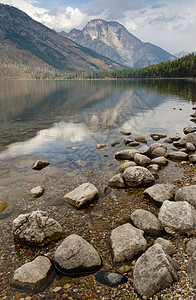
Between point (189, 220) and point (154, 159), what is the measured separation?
8617 mm

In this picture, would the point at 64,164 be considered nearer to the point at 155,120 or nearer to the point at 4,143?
the point at 4,143

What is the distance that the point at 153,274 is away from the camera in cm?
597

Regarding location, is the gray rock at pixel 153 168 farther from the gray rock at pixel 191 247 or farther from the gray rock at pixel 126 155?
the gray rock at pixel 191 247

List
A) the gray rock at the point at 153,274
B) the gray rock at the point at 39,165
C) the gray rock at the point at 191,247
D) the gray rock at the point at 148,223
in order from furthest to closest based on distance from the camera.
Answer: the gray rock at the point at 39,165, the gray rock at the point at 148,223, the gray rock at the point at 191,247, the gray rock at the point at 153,274

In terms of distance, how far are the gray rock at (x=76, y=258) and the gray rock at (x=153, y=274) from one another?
1.63 m

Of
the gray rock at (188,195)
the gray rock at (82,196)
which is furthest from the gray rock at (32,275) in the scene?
the gray rock at (188,195)

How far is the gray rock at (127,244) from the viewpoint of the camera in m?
7.34

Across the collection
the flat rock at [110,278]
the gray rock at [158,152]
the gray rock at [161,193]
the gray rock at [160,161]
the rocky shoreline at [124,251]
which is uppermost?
the gray rock at [158,152]

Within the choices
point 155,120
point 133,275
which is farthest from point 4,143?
point 155,120

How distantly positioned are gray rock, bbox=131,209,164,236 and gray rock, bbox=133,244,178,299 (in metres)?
2.20

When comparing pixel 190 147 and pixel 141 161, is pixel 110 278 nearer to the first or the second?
pixel 141 161

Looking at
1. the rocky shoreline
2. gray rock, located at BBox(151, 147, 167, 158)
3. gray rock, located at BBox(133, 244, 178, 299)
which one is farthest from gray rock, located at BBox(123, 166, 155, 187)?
gray rock, located at BBox(133, 244, 178, 299)

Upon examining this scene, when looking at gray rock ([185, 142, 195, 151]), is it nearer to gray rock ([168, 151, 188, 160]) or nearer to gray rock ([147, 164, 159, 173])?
gray rock ([168, 151, 188, 160])

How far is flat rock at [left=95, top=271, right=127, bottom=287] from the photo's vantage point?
254 inches
